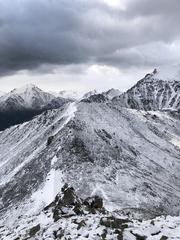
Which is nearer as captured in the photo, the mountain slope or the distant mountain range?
the distant mountain range

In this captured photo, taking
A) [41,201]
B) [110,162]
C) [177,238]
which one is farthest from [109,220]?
[110,162]

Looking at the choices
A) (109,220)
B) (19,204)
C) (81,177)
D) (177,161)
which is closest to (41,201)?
(19,204)

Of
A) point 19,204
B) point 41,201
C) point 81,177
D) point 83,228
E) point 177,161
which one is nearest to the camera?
point 83,228

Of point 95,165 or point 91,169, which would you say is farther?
point 95,165

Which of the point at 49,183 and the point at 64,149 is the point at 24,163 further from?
the point at 49,183

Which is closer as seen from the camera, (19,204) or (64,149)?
(19,204)

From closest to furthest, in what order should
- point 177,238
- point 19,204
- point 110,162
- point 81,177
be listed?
point 177,238 → point 19,204 → point 81,177 → point 110,162

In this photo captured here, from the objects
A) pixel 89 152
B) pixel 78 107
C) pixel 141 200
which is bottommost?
pixel 141 200

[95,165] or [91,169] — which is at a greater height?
[95,165]

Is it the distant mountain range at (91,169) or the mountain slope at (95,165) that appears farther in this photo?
the mountain slope at (95,165)

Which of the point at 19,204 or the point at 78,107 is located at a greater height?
the point at 78,107
